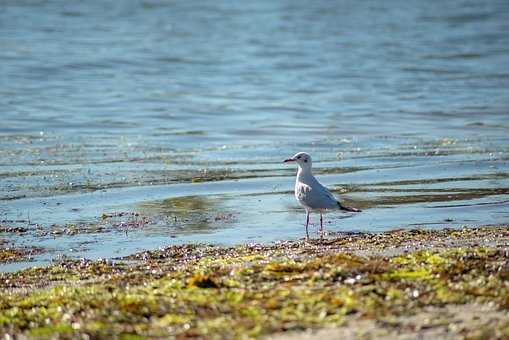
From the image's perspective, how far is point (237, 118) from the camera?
2123 centimetres

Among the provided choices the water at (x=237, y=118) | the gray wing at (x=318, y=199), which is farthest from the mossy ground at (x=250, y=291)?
the gray wing at (x=318, y=199)

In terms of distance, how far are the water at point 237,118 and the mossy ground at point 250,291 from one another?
1454 mm

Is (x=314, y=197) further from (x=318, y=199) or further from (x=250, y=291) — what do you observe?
(x=250, y=291)

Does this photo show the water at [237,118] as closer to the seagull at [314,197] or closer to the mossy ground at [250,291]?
the seagull at [314,197]

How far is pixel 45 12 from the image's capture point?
40.9m

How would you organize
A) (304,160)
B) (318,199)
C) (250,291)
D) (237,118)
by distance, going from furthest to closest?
(237,118) < (304,160) < (318,199) < (250,291)

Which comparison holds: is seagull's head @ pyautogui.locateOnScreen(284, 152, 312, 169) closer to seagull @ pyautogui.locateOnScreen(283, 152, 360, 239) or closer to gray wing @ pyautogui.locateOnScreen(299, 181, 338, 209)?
seagull @ pyautogui.locateOnScreen(283, 152, 360, 239)

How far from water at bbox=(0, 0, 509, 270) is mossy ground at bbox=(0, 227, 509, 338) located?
1454mm

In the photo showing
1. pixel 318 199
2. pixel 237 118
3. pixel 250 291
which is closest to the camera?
pixel 250 291

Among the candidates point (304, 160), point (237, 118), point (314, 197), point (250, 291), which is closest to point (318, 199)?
point (314, 197)

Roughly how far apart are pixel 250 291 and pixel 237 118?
1462 cm

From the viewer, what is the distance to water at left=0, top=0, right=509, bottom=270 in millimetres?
11469

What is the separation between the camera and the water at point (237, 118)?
1147 centimetres

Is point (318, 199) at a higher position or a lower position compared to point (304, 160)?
lower
